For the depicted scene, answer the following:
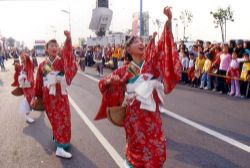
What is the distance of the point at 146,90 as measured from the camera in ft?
12.7

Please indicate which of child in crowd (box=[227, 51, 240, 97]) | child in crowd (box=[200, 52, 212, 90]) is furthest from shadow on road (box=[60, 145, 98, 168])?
child in crowd (box=[200, 52, 212, 90])

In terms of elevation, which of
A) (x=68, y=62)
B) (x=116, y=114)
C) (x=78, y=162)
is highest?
(x=68, y=62)

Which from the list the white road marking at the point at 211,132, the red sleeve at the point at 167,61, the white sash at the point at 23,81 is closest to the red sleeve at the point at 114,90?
the red sleeve at the point at 167,61

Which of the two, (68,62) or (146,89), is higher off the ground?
(68,62)

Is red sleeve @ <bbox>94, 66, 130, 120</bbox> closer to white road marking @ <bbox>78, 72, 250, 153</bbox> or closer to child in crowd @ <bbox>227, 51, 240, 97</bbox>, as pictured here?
white road marking @ <bbox>78, 72, 250, 153</bbox>

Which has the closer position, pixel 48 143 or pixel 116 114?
pixel 116 114

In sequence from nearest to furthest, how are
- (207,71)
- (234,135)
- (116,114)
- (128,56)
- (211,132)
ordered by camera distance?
(116,114), (128,56), (234,135), (211,132), (207,71)

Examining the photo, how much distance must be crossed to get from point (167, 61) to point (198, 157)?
263 centimetres

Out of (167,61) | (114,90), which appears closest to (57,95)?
(114,90)

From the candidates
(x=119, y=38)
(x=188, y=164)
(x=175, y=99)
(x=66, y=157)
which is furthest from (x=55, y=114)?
(x=119, y=38)

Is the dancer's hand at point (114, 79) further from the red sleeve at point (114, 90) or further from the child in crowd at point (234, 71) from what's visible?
the child in crowd at point (234, 71)

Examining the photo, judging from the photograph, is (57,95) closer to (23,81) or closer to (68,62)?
(68,62)

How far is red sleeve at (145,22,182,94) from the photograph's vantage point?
147 inches

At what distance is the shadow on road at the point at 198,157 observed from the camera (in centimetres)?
559
